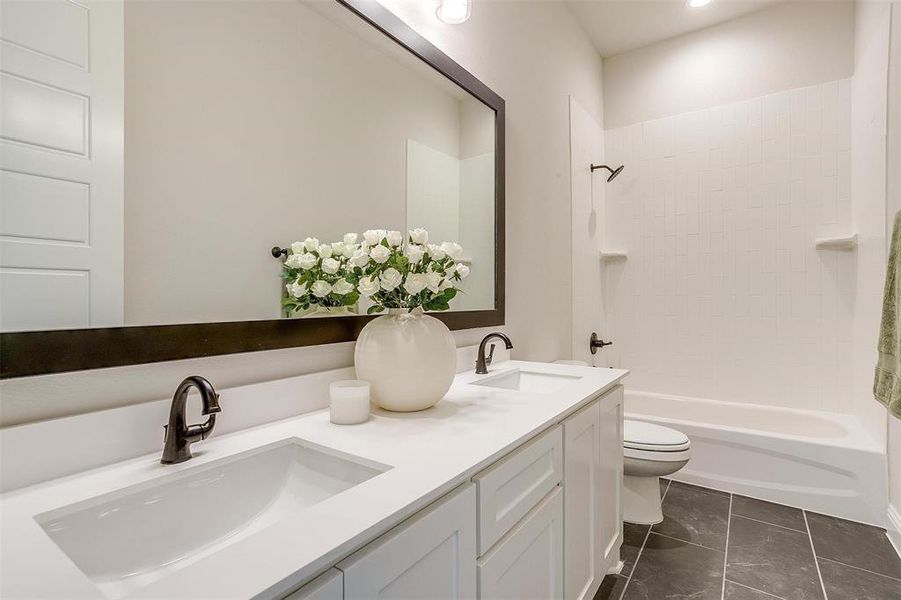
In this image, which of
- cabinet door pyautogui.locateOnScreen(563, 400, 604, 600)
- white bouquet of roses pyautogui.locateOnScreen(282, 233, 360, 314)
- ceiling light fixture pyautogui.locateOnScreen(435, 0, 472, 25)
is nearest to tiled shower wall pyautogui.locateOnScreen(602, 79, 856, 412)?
cabinet door pyautogui.locateOnScreen(563, 400, 604, 600)

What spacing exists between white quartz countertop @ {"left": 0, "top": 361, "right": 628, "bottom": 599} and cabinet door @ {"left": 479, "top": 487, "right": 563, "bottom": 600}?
0.19 m

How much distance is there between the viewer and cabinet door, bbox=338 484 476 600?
543mm

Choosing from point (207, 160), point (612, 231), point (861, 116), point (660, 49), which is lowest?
point (207, 160)

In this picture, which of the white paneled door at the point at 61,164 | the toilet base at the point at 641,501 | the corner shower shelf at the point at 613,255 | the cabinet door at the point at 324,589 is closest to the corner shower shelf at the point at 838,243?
the corner shower shelf at the point at 613,255

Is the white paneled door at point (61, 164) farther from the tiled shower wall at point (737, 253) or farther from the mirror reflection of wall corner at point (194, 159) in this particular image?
the tiled shower wall at point (737, 253)

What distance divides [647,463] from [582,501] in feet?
2.49

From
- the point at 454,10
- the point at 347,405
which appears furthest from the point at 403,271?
the point at 454,10

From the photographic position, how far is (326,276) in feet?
3.60

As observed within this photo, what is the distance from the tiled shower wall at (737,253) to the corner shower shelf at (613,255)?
0.20 feet

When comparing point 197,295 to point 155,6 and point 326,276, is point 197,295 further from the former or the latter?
point 155,6

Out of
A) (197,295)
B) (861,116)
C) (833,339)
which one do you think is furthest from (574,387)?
(861,116)

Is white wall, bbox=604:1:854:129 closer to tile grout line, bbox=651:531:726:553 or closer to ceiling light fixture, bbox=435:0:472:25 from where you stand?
ceiling light fixture, bbox=435:0:472:25

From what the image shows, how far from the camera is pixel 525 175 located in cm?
213

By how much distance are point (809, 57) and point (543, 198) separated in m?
1.89
